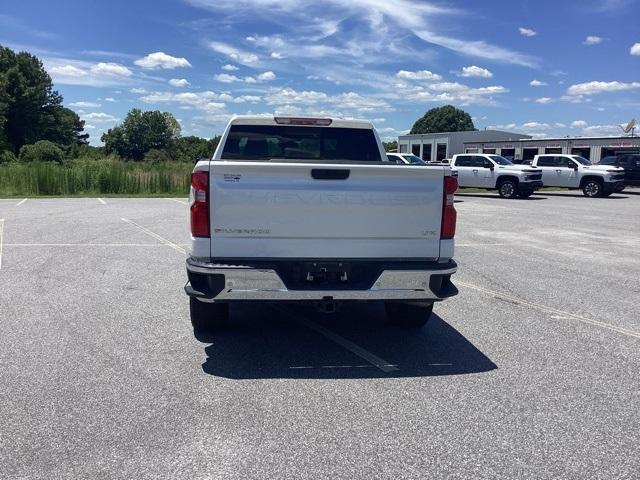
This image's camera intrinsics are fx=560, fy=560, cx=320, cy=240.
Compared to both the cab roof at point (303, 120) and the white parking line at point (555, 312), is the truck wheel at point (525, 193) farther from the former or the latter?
the cab roof at point (303, 120)

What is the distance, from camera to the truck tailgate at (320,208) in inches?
172

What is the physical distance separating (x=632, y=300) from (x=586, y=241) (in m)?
5.54

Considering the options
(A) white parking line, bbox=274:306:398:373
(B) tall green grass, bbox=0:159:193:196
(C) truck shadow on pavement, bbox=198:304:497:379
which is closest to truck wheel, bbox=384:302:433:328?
(C) truck shadow on pavement, bbox=198:304:497:379

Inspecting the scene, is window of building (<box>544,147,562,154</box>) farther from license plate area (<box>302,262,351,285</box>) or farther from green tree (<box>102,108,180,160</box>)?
green tree (<box>102,108,180,160</box>)

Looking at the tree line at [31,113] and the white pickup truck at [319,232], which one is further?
the tree line at [31,113]

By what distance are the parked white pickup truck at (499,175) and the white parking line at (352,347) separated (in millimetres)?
20621

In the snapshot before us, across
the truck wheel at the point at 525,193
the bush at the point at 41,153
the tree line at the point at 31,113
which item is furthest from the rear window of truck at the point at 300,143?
the tree line at the point at 31,113

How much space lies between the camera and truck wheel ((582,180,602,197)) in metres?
27.1

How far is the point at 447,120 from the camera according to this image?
122125mm

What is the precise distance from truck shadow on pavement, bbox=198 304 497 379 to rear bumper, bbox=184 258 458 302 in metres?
0.61

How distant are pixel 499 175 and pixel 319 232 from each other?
23.1 metres

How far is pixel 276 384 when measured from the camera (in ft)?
14.0

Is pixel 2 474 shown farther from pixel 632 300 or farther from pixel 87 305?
pixel 632 300

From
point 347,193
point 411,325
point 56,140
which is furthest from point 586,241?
point 56,140
